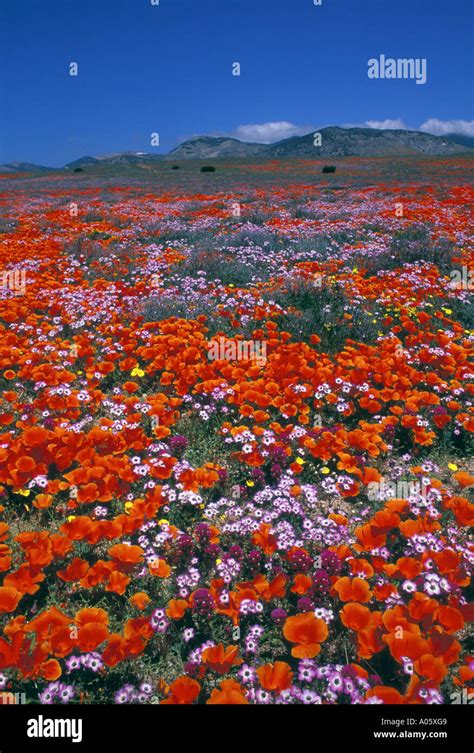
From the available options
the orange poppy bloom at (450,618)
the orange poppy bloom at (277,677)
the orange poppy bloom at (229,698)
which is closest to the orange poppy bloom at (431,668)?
the orange poppy bloom at (450,618)

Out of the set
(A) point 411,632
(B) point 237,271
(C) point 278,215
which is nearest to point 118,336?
(B) point 237,271

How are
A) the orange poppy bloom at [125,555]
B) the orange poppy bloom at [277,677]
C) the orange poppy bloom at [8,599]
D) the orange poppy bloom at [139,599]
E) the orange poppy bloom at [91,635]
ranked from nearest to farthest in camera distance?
the orange poppy bloom at [277,677], the orange poppy bloom at [91,635], the orange poppy bloom at [8,599], the orange poppy bloom at [139,599], the orange poppy bloom at [125,555]

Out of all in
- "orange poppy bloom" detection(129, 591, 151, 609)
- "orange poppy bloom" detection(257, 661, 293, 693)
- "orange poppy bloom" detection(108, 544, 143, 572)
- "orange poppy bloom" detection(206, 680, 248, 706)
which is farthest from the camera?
"orange poppy bloom" detection(108, 544, 143, 572)

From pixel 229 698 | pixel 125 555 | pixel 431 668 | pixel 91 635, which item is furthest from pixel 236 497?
pixel 431 668

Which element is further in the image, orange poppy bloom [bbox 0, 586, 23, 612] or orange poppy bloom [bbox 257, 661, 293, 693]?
orange poppy bloom [bbox 0, 586, 23, 612]

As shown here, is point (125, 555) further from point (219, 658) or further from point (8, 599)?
point (219, 658)

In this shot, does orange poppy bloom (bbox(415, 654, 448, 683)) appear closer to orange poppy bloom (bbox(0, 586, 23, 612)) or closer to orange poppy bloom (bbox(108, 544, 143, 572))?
orange poppy bloom (bbox(108, 544, 143, 572))

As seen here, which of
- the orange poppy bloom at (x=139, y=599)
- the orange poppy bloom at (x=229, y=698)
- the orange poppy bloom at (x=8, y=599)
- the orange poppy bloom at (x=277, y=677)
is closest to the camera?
the orange poppy bloom at (x=229, y=698)

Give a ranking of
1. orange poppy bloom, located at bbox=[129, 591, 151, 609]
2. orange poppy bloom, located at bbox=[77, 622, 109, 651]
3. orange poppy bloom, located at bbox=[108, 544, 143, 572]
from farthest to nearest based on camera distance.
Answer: orange poppy bloom, located at bbox=[108, 544, 143, 572] → orange poppy bloom, located at bbox=[129, 591, 151, 609] → orange poppy bloom, located at bbox=[77, 622, 109, 651]

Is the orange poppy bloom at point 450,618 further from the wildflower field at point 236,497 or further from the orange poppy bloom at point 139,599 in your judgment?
the orange poppy bloom at point 139,599

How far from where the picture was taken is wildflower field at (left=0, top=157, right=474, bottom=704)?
237cm

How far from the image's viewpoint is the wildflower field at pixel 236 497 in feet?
7.76

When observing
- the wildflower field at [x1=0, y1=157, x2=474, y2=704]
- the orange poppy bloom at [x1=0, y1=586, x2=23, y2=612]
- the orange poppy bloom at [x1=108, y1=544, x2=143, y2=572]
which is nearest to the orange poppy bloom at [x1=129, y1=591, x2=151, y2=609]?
the wildflower field at [x1=0, y1=157, x2=474, y2=704]
